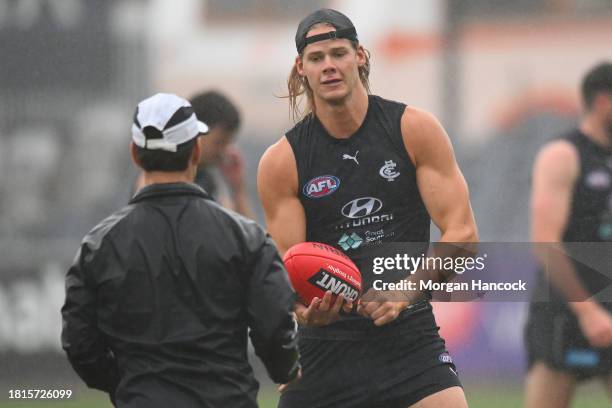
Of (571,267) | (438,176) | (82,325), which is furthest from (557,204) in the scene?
(82,325)

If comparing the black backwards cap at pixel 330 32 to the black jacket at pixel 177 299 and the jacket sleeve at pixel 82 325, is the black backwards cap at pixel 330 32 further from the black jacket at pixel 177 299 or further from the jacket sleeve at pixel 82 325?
the jacket sleeve at pixel 82 325

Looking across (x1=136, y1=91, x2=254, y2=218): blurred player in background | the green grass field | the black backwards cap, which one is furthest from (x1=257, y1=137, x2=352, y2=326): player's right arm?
the green grass field

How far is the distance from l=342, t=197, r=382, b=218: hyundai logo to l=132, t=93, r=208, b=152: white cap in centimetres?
129

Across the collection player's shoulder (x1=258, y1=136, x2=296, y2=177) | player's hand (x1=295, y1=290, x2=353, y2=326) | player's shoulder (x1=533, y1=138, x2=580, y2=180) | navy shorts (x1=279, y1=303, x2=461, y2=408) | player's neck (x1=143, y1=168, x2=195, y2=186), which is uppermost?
player's neck (x1=143, y1=168, x2=195, y2=186)

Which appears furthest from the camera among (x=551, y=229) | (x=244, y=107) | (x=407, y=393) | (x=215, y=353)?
(x=244, y=107)

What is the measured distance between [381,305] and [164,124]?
52.9 inches

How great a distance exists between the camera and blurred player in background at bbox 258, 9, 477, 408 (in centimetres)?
517

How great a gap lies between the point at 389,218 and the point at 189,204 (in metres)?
1.48

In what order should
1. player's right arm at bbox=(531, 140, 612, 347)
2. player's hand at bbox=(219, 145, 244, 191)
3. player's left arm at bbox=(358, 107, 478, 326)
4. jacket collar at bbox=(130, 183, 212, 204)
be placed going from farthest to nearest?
player's hand at bbox=(219, 145, 244, 191) → player's right arm at bbox=(531, 140, 612, 347) → player's left arm at bbox=(358, 107, 478, 326) → jacket collar at bbox=(130, 183, 212, 204)

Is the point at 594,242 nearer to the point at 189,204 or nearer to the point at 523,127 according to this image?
the point at 189,204

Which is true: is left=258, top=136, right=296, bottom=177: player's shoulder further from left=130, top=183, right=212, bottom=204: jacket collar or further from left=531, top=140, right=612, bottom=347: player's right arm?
left=531, top=140, right=612, bottom=347: player's right arm

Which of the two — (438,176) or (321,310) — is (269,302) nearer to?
(321,310)

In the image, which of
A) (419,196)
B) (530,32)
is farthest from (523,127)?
(419,196)

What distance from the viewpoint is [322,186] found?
5.34 metres
